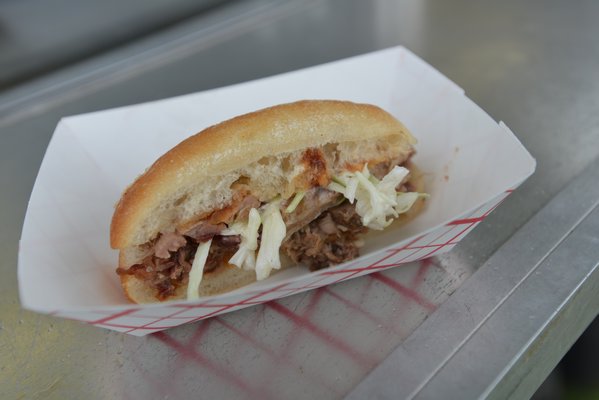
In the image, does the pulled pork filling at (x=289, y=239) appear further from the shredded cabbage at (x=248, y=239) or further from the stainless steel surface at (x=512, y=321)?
the stainless steel surface at (x=512, y=321)

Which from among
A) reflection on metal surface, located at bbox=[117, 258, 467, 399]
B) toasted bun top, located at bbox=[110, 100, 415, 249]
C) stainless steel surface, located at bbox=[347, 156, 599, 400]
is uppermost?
toasted bun top, located at bbox=[110, 100, 415, 249]

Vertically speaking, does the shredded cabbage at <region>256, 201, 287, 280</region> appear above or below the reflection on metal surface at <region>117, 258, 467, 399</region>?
above

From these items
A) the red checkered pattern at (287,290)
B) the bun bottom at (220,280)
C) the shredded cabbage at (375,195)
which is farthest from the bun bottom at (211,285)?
the shredded cabbage at (375,195)

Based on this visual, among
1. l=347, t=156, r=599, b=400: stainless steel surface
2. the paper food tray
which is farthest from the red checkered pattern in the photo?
l=347, t=156, r=599, b=400: stainless steel surface

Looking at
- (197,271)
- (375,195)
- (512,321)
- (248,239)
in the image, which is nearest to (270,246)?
(248,239)

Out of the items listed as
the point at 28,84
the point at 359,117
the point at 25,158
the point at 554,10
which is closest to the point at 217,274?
the point at 359,117

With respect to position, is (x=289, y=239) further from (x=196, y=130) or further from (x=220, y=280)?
(x=196, y=130)

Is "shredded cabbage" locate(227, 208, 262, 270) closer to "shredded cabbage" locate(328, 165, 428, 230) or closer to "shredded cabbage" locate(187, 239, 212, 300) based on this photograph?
"shredded cabbage" locate(187, 239, 212, 300)
